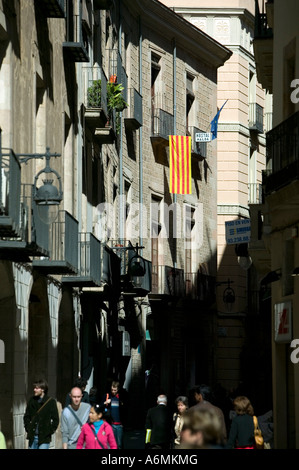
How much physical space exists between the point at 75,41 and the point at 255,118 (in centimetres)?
2125

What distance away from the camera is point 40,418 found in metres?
16.0

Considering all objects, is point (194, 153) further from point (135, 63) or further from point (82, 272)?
point (82, 272)

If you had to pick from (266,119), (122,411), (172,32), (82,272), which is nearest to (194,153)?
(172,32)

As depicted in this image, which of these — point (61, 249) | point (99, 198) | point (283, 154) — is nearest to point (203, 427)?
point (283, 154)

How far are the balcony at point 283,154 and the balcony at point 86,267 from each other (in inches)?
187

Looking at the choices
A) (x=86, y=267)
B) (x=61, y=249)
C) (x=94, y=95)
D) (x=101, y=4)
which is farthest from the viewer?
(x=101, y=4)

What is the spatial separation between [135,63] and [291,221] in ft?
55.7

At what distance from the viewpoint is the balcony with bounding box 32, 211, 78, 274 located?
1992cm

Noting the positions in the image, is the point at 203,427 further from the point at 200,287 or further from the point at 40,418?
the point at 200,287

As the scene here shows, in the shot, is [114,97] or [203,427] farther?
[114,97]

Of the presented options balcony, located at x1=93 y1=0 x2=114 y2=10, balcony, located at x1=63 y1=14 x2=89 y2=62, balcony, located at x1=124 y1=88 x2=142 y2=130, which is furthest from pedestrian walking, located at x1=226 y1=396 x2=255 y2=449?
balcony, located at x1=124 y1=88 x2=142 y2=130

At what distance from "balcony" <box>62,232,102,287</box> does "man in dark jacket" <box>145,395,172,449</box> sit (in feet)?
21.7

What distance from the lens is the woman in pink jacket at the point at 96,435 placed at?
13.6m

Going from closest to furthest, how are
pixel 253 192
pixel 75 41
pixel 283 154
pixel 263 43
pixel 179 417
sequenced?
pixel 179 417
pixel 283 154
pixel 263 43
pixel 75 41
pixel 253 192
